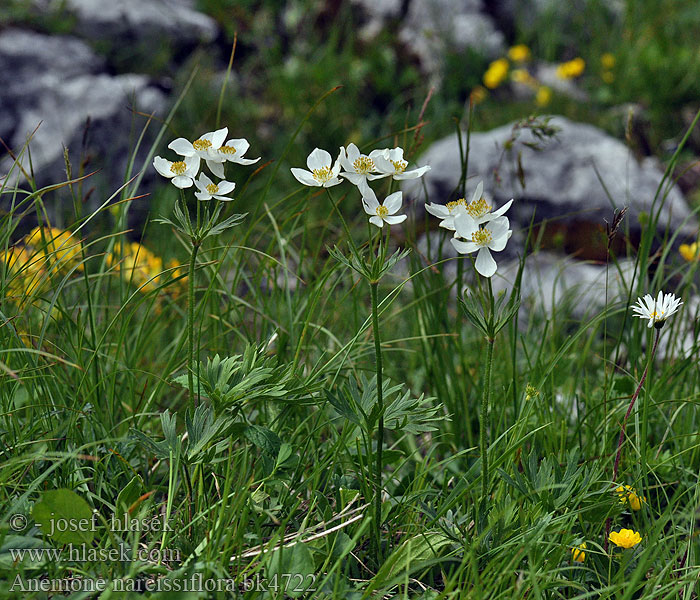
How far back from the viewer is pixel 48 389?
1.67 meters

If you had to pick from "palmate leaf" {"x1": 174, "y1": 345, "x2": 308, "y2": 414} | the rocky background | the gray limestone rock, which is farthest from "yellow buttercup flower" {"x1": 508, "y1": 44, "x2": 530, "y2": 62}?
"palmate leaf" {"x1": 174, "y1": 345, "x2": 308, "y2": 414}

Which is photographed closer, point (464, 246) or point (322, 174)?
point (464, 246)

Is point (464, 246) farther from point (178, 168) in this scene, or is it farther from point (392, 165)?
point (178, 168)

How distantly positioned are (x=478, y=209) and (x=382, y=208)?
0.17 meters

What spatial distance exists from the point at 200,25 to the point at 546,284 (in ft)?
11.9

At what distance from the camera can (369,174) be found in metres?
1.27

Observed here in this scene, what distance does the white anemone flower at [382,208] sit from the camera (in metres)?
1.21

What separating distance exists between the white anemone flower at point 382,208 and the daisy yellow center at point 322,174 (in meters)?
0.08

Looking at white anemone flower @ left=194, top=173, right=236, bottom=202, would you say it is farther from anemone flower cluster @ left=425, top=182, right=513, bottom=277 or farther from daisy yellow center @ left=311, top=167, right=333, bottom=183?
anemone flower cluster @ left=425, top=182, right=513, bottom=277

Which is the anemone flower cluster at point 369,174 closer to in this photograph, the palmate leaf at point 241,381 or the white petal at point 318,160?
the white petal at point 318,160

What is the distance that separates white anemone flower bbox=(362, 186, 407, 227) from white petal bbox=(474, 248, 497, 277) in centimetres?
16

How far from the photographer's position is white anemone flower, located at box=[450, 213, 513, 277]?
1159mm

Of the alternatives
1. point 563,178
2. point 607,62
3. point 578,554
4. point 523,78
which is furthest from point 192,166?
point 607,62

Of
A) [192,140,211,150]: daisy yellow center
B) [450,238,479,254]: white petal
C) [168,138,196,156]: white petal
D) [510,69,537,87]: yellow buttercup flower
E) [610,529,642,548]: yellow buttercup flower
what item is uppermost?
[192,140,211,150]: daisy yellow center
